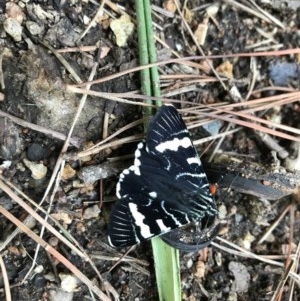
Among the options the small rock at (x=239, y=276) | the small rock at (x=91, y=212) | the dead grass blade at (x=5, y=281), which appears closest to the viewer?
the dead grass blade at (x=5, y=281)

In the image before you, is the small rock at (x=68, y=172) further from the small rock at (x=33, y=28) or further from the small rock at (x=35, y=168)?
the small rock at (x=33, y=28)

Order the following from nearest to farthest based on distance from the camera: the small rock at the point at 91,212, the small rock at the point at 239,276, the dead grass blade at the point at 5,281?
the dead grass blade at the point at 5,281 → the small rock at the point at 91,212 → the small rock at the point at 239,276

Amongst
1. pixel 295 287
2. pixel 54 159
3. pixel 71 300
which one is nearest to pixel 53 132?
pixel 54 159

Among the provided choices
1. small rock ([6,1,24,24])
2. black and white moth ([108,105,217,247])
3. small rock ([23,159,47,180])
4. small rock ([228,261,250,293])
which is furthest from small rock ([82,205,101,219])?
small rock ([6,1,24,24])

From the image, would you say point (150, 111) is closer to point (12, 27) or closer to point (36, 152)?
point (36, 152)

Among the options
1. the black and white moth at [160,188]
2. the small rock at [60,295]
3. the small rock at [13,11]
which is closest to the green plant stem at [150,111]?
the black and white moth at [160,188]

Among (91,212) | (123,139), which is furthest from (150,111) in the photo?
(91,212)

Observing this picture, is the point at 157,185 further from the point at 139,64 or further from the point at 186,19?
the point at 186,19
